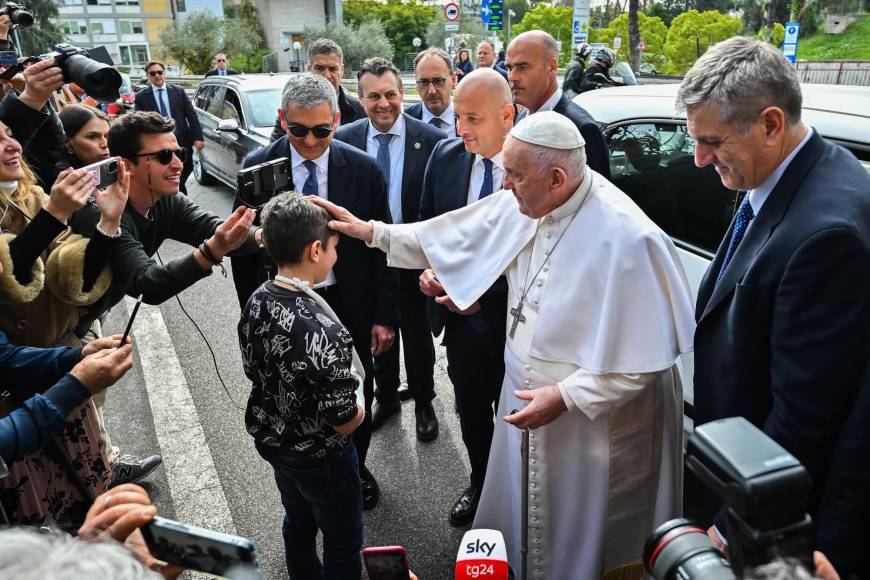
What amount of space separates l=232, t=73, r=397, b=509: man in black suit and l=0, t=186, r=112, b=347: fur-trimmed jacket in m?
0.67

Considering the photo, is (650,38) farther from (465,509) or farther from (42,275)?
(42,275)

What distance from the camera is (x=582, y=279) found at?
2178 millimetres

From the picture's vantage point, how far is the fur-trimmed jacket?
230 centimetres

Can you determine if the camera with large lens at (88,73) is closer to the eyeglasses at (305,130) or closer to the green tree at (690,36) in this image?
the eyeglasses at (305,130)

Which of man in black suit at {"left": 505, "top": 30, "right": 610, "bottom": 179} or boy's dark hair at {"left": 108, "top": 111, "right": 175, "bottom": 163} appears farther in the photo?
man in black suit at {"left": 505, "top": 30, "right": 610, "bottom": 179}

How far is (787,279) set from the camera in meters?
1.55

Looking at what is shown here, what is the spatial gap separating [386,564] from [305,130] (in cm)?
196

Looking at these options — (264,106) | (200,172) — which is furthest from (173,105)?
(200,172)

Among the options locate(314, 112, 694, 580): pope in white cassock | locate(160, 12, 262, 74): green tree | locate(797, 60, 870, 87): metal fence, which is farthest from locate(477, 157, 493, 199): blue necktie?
locate(160, 12, 262, 74): green tree

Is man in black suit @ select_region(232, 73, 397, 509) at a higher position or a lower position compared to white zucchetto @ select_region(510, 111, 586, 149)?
lower

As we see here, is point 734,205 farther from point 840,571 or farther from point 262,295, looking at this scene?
point 262,295

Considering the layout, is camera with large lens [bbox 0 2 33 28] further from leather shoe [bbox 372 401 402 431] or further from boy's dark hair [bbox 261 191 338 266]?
leather shoe [bbox 372 401 402 431]

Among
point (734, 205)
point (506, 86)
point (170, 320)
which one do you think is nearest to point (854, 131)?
point (734, 205)

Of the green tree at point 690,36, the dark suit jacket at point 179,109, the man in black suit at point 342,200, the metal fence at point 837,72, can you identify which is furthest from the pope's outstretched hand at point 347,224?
the green tree at point 690,36
